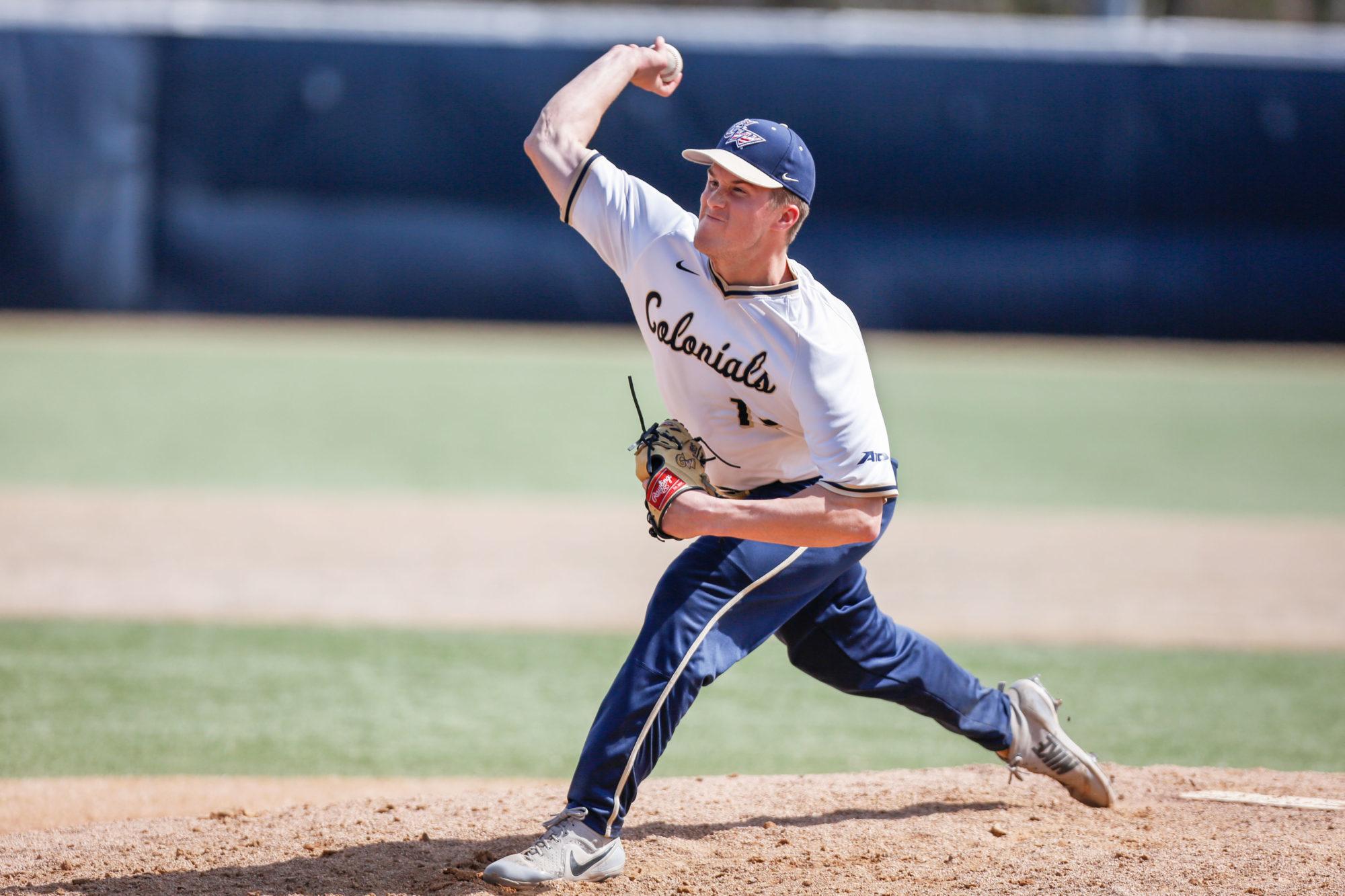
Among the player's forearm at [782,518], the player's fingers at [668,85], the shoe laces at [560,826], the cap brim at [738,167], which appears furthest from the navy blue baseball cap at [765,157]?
the shoe laces at [560,826]

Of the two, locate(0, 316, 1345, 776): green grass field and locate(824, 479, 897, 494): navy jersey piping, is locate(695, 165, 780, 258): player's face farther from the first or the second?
locate(0, 316, 1345, 776): green grass field

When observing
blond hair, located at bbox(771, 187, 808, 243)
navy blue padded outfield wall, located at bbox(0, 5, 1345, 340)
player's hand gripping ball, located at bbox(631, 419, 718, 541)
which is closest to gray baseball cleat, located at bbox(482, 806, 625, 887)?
player's hand gripping ball, located at bbox(631, 419, 718, 541)

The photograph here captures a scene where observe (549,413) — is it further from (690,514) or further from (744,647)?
(690,514)

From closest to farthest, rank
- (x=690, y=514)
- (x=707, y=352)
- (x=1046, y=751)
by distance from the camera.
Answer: (x=690, y=514), (x=707, y=352), (x=1046, y=751)

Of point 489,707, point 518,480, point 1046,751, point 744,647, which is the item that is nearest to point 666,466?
point 744,647

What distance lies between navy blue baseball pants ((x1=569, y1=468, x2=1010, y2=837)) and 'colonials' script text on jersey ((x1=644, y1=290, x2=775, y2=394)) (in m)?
0.39

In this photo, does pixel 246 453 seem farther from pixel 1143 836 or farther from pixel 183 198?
pixel 1143 836

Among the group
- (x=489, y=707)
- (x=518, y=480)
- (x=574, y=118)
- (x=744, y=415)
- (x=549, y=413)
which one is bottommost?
(x=489, y=707)

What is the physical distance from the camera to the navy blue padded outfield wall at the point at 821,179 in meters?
18.0

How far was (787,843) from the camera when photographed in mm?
3828

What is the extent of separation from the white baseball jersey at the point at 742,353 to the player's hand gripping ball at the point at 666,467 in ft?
0.55

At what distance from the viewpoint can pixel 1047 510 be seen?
10031 mm

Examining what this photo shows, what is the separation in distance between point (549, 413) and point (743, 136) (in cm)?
1046

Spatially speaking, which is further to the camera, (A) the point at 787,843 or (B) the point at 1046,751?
(B) the point at 1046,751
